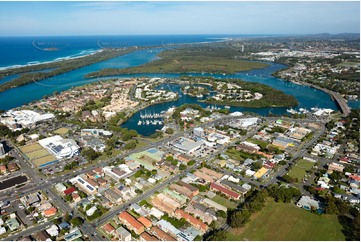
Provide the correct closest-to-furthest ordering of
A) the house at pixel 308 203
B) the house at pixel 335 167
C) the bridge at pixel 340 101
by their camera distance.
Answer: the house at pixel 308 203
the house at pixel 335 167
the bridge at pixel 340 101

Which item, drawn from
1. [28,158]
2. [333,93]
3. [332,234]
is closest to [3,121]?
[28,158]

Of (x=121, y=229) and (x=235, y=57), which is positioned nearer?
(x=121, y=229)

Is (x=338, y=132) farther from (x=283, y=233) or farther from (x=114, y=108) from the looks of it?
(x=114, y=108)

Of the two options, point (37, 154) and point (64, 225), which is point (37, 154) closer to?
point (37, 154)

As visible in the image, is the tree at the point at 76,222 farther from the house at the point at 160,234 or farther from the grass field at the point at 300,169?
the grass field at the point at 300,169

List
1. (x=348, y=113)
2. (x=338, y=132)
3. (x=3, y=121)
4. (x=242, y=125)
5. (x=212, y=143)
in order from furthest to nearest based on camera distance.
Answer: (x=348, y=113)
(x=3, y=121)
(x=242, y=125)
(x=338, y=132)
(x=212, y=143)

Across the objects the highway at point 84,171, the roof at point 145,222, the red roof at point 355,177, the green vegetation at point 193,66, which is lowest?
the highway at point 84,171

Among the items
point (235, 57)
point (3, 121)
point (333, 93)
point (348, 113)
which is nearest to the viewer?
point (3, 121)

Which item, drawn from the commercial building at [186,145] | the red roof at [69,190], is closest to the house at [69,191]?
the red roof at [69,190]
